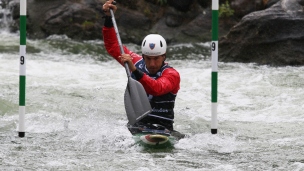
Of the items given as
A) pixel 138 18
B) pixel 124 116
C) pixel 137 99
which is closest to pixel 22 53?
pixel 137 99

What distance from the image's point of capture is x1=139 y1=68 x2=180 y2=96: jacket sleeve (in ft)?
19.9

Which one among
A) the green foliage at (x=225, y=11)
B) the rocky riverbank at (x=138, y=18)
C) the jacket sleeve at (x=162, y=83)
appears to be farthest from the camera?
the green foliage at (x=225, y=11)

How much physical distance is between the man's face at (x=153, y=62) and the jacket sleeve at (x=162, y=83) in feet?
0.29

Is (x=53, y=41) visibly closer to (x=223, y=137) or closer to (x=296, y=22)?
(x=296, y=22)

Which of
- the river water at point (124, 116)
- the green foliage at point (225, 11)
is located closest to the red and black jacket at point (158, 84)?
the river water at point (124, 116)

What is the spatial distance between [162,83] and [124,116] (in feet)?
6.94

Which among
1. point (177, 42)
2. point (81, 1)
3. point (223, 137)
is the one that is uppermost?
point (81, 1)

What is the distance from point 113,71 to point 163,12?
461 cm

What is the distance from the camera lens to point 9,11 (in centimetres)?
1577

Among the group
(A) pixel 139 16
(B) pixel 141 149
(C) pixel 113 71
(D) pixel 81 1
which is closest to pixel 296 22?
(C) pixel 113 71

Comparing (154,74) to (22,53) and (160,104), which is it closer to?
(160,104)

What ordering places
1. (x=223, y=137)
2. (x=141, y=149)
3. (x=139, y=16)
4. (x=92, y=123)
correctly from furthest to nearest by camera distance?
1. (x=139, y=16)
2. (x=92, y=123)
3. (x=223, y=137)
4. (x=141, y=149)

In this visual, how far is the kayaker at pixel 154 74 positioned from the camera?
20.0 feet

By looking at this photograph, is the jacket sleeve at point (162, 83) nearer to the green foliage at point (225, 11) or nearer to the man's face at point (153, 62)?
the man's face at point (153, 62)
